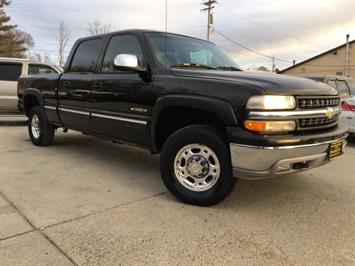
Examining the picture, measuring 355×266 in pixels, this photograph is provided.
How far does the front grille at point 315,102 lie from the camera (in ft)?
12.3

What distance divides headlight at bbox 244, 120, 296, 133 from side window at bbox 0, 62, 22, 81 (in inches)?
360

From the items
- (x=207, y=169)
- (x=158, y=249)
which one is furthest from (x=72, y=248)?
(x=207, y=169)

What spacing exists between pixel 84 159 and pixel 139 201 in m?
2.29

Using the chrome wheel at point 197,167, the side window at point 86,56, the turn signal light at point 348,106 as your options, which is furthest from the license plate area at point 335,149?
the turn signal light at point 348,106

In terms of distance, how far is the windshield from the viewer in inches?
186

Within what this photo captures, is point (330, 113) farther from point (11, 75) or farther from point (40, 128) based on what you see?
point (11, 75)

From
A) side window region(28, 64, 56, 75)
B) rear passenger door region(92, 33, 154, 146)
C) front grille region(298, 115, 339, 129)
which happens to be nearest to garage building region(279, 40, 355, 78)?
side window region(28, 64, 56, 75)

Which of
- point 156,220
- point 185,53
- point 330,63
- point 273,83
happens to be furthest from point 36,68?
point 330,63

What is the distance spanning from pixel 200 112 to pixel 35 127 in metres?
4.34

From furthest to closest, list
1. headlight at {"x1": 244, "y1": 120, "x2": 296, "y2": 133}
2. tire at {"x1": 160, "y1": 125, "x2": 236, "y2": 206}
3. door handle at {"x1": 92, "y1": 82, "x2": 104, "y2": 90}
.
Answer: door handle at {"x1": 92, "y1": 82, "x2": 104, "y2": 90} < tire at {"x1": 160, "y1": 125, "x2": 236, "y2": 206} < headlight at {"x1": 244, "y1": 120, "x2": 296, "y2": 133}

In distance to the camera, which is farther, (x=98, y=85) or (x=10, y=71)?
(x=10, y=71)

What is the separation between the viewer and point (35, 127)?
7.34 m

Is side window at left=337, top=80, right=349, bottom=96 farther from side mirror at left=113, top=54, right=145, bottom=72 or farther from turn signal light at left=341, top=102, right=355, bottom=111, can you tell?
side mirror at left=113, top=54, right=145, bottom=72

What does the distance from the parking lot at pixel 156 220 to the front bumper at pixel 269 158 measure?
1.62 feet
